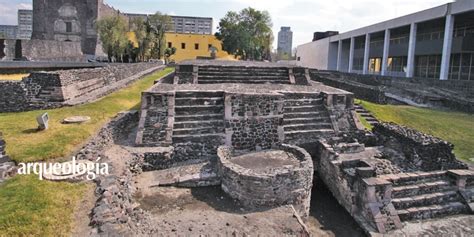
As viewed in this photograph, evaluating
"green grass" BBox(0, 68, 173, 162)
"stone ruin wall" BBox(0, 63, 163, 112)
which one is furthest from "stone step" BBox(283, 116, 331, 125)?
"stone ruin wall" BBox(0, 63, 163, 112)

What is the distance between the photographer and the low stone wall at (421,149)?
9109 mm

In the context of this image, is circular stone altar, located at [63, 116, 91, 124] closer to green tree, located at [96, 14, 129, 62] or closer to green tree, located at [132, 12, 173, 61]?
green tree, located at [96, 14, 129, 62]

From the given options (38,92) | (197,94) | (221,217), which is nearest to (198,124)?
(197,94)

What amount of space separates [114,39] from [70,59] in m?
4.06

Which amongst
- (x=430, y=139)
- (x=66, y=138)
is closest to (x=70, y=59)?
(x=66, y=138)

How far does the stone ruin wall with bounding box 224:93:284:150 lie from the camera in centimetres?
1009

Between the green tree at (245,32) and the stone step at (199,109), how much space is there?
32578mm

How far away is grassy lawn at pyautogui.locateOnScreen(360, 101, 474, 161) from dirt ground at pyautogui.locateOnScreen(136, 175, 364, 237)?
17.0 feet

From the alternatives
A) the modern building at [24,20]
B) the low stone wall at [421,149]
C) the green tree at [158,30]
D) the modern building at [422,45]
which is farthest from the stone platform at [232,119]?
the modern building at [24,20]

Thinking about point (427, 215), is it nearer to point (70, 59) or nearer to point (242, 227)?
point (242, 227)

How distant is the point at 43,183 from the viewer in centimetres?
600

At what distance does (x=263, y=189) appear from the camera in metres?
7.21

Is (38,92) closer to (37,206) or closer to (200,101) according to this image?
(200,101)

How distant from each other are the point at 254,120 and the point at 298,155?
6.54 feet
